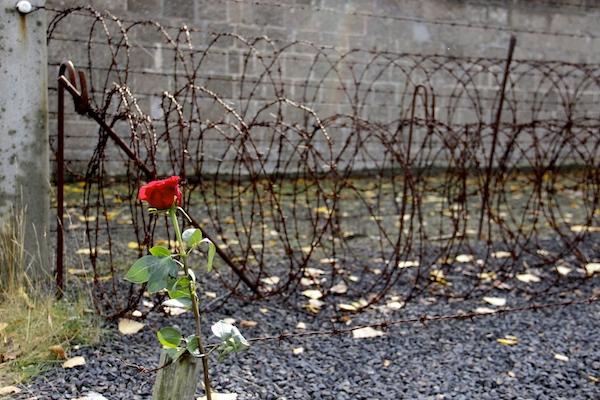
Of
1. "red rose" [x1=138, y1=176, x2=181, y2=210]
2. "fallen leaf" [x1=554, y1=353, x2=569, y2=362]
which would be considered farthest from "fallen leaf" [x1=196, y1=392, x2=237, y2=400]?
"fallen leaf" [x1=554, y1=353, x2=569, y2=362]

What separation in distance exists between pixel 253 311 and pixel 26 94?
1380 mm

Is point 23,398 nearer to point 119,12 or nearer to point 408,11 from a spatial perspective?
point 119,12

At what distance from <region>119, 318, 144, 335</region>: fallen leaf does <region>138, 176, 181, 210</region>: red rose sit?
1314mm

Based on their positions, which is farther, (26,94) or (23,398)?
(26,94)

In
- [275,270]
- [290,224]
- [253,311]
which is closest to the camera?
[253,311]

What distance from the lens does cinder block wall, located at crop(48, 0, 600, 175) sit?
20.2ft

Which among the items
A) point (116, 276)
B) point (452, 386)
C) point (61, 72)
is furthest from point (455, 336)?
point (61, 72)

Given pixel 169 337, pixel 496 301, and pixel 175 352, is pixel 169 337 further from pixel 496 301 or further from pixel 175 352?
pixel 496 301

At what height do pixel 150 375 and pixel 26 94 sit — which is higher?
pixel 26 94

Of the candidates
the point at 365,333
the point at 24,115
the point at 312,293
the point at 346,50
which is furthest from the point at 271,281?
the point at 346,50

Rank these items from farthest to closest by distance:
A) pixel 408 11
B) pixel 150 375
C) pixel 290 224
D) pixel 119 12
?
pixel 408 11 → pixel 119 12 → pixel 290 224 → pixel 150 375

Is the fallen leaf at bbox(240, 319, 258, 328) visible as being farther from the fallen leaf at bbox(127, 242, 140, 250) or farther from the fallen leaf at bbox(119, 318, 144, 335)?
the fallen leaf at bbox(127, 242, 140, 250)

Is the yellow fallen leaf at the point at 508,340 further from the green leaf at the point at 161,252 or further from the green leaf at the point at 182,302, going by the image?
the green leaf at the point at 161,252

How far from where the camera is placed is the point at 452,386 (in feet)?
8.67
